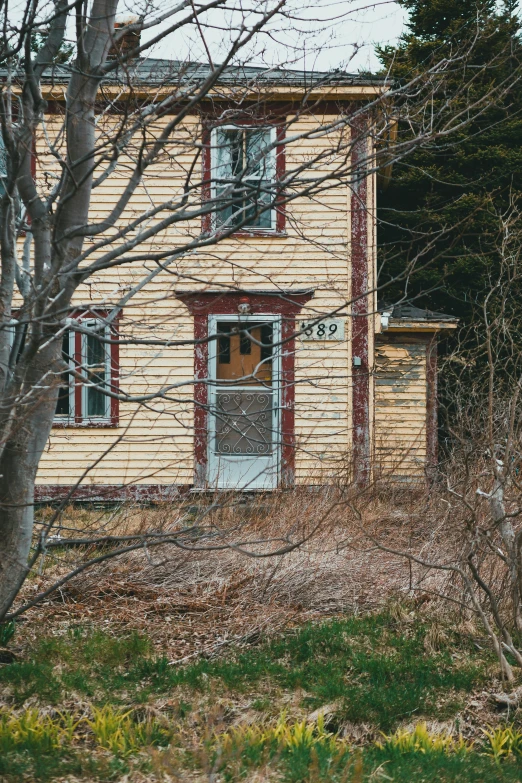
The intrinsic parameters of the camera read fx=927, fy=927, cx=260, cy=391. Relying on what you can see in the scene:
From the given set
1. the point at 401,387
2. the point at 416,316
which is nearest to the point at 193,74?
the point at 401,387

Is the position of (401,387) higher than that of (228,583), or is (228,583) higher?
(401,387)

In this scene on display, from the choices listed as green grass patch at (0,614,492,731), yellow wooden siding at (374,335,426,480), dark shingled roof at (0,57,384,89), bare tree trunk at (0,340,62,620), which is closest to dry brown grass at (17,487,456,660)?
green grass patch at (0,614,492,731)

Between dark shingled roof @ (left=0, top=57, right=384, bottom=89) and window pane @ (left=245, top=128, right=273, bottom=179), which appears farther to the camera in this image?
dark shingled roof @ (left=0, top=57, right=384, bottom=89)

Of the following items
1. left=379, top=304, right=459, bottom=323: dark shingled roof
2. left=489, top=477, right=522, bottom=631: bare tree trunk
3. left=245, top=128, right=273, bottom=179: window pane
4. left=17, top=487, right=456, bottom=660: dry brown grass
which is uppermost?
left=245, top=128, right=273, bottom=179: window pane

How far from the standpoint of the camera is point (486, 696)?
5.49m

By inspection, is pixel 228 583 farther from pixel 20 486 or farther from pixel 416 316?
pixel 416 316

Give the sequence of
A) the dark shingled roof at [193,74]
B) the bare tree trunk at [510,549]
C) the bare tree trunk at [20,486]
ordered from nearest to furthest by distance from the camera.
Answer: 1. the dark shingled roof at [193,74]
2. the bare tree trunk at [20,486]
3. the bare tree trunk at [510,549]

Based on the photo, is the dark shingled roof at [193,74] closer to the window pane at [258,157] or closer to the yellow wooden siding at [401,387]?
the window pane at [258,157]

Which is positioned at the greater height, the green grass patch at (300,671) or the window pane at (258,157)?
the window pane at (258,157)

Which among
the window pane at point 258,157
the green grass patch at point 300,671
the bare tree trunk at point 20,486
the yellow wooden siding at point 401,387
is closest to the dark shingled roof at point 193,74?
the window pane at point 258,157

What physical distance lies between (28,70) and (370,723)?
4010 mm

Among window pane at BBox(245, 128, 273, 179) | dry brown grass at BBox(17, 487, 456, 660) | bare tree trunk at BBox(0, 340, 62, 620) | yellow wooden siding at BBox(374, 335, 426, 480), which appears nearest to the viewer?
window pane at BBox(245, 128, 273, 179)

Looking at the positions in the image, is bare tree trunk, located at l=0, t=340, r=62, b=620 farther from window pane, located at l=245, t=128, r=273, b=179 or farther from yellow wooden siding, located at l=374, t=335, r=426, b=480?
yellow wooden siding, located at l=374, t=335, r=426, b=480

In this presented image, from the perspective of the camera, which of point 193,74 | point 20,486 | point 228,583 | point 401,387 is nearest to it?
point 20,486
